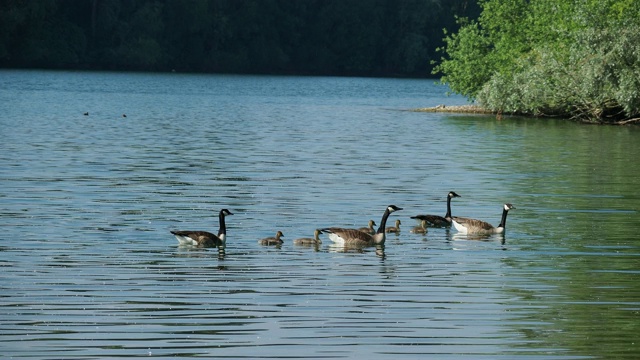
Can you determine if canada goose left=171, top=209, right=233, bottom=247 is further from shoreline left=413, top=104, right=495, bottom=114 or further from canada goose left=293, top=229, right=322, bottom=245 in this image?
shoreline left=413, top=104, right=495, bottom=114

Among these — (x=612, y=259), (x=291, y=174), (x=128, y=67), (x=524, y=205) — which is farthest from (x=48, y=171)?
(x=128, y=67)

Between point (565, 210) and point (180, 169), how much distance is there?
15148 mm

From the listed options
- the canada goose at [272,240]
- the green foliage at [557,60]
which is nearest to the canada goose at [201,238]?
the canada goose at [272,240]

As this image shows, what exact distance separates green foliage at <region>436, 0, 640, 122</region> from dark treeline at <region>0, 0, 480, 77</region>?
84.5m

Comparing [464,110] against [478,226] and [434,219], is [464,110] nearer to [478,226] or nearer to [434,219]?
[434,219]

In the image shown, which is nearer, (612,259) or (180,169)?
(612,259)

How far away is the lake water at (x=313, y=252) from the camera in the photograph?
51.0 feet

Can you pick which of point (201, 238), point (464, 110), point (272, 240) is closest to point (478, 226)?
point (272, 240)

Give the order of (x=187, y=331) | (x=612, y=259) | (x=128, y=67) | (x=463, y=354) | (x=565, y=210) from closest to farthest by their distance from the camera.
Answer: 1. (x=463, y=354)
2. (x=187, y=331)
3. (x=612, y=259)
4. (x=565, y=210)
5. (x=128, y=67)

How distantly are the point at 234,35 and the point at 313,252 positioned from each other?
162279mm

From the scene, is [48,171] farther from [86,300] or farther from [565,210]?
[86,300]

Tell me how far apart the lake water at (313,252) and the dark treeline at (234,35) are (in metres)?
110

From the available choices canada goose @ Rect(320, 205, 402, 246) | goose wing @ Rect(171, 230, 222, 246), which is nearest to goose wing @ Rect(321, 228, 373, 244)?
canada goose @ Rect(320, 205, 402, 246)

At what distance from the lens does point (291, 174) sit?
3978cm
